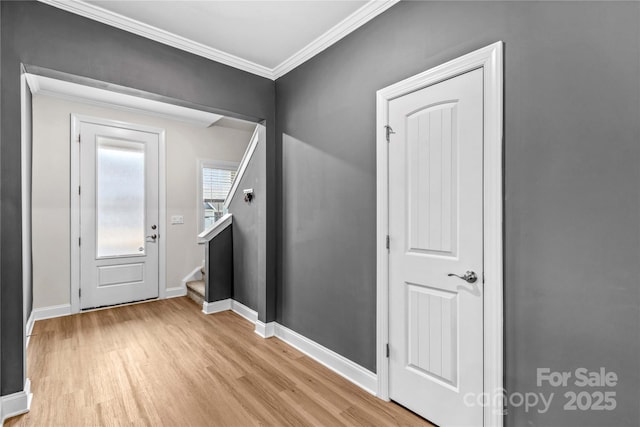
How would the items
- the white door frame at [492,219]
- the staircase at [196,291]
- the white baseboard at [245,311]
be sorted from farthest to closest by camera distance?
1. the staircase at [196,291]
2. the white baseboard at [245,311]
3. the white door frame at [492,219]

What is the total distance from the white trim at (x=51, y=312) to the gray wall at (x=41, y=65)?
2173 millimetres

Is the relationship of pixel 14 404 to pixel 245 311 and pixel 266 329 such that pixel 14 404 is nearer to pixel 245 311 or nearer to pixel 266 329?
pixel 266 329

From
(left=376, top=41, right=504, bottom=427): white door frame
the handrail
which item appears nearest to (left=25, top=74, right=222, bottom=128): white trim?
the handrail

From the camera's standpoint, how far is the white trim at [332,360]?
2.28 m

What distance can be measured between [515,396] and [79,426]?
8.10 feet

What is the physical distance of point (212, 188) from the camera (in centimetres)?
518

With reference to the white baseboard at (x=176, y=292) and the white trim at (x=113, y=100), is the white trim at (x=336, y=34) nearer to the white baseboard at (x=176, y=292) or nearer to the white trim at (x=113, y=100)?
the white trim at (x=113, y=100)

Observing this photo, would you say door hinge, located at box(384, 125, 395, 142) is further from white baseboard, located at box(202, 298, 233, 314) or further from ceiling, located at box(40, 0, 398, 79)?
white baseboard, located at box(202, 298, 233, 314)

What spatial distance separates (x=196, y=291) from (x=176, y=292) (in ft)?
1.73

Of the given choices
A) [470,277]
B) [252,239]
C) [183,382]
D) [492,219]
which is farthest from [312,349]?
[492,219]

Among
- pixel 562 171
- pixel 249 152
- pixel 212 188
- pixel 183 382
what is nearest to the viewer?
pixel 562 171

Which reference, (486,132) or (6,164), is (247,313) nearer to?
(6,164)

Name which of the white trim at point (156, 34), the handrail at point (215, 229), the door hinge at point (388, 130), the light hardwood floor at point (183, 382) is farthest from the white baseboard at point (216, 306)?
the door hinge at point (388, 130)

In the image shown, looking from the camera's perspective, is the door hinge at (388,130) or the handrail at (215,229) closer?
the door hinge at (388,130)
